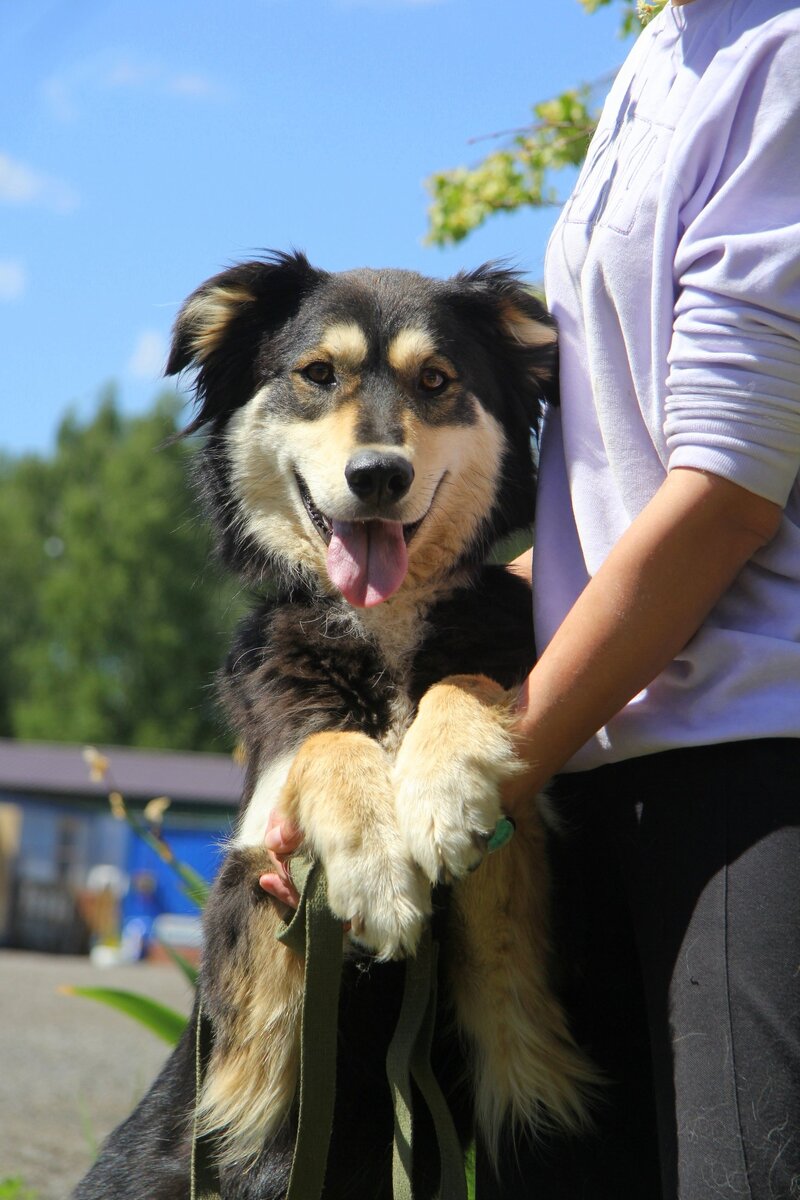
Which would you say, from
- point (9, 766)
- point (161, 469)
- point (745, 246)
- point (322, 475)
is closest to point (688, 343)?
point (745, 246)

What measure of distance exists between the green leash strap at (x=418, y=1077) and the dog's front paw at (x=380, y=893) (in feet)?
0.33

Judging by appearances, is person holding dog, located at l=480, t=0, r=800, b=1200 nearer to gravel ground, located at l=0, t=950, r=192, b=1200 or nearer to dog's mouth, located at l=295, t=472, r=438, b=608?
dog's mouth, located at l=295, t=472, r=438, b=608

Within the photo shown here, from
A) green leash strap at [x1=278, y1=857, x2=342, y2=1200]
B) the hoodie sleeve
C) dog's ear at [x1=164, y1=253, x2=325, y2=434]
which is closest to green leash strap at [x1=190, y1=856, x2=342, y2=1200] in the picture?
green leash strap at [x1=278, y1=857, x2=342, y2=1200]

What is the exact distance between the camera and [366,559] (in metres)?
2.51

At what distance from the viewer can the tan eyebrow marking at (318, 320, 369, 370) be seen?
8.93 feet

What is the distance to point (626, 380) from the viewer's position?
6.57 ft

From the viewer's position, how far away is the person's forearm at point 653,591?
5.82 ft

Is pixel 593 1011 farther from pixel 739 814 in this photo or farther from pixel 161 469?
pixel 161 469

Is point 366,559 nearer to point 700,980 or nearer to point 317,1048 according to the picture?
point 317,1048

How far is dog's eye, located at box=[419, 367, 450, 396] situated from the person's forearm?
0.98 metres

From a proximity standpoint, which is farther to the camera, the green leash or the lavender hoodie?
the green leash

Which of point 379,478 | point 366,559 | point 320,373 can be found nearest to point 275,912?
point 366,559

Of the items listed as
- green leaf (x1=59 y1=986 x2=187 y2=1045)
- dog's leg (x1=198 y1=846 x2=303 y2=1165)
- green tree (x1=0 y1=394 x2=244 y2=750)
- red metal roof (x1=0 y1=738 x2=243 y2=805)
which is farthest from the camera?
green tree (x1=0 y1=394 x2=244 y2=750)

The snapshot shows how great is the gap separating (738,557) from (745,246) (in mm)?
444
